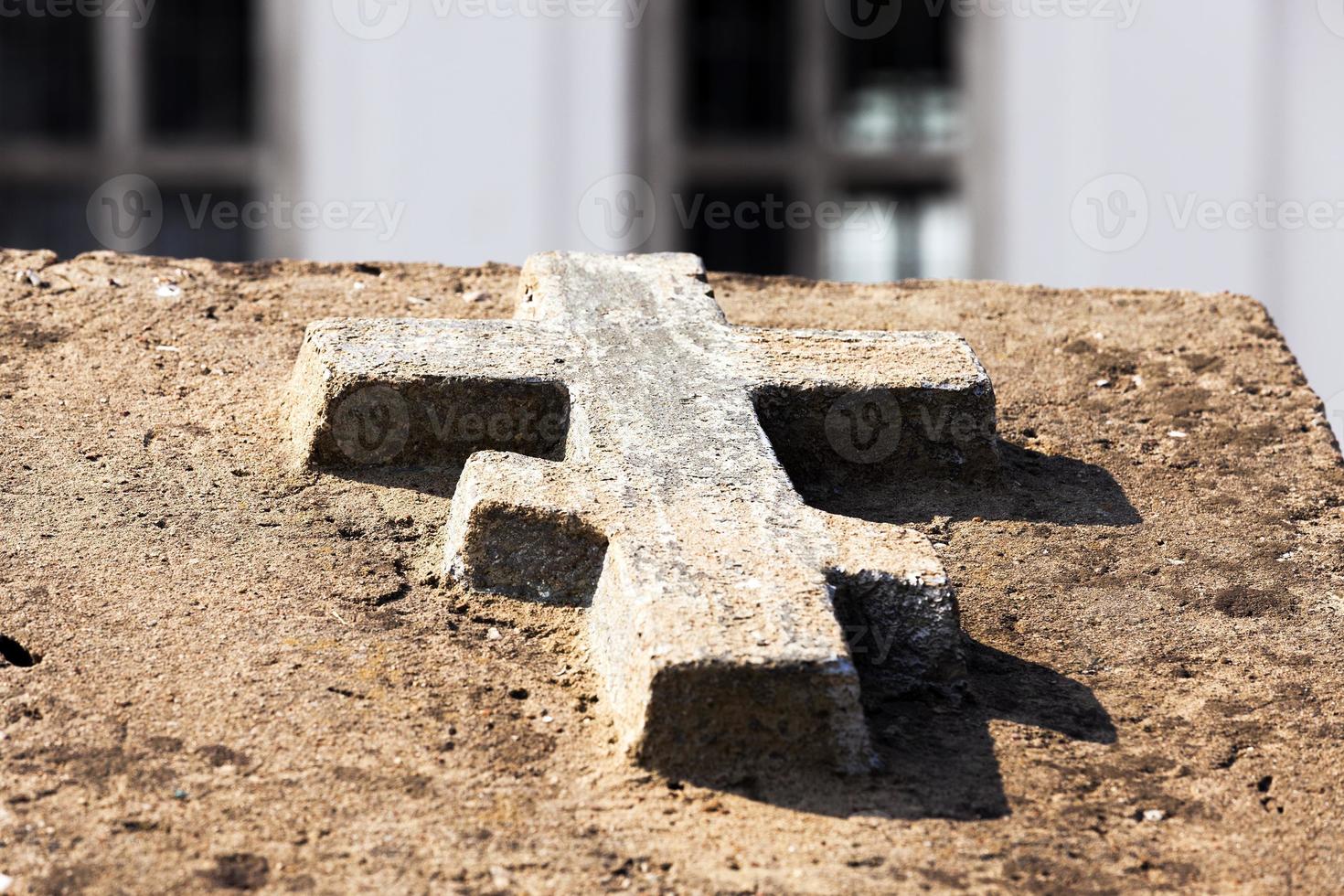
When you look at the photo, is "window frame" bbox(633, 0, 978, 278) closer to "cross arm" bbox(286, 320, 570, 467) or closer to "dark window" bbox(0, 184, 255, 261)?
"dark window" bbox(0, 184, 255, 261)

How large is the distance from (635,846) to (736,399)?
95 centimetres

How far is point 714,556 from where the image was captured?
2.25 metres

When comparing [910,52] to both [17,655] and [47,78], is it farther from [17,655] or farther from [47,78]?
[17,655]

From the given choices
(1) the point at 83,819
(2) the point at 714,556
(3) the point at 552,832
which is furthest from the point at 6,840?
(2) the point at 714,556

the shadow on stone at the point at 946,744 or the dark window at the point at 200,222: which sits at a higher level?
the shadow on stone at the point at 946,744

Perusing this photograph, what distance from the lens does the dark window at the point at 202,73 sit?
292 inches

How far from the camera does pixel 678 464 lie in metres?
2.51

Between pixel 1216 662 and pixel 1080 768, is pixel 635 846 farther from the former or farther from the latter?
pixel 1216 662

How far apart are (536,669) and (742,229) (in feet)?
17.4

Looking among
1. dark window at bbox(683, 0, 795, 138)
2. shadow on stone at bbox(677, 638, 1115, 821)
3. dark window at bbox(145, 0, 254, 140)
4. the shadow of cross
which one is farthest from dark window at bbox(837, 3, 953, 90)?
shadow on stone at bbox(677, 638, 1115, 821)

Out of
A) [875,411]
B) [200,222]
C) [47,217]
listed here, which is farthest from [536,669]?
[47,217]

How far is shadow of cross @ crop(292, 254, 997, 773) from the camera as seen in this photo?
6.73 feet

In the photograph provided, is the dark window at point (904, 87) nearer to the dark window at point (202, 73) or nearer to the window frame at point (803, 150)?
the window frame at point (803, 150)

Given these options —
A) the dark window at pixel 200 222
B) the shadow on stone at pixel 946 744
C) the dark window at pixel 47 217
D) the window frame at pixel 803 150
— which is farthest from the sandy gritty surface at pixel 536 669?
the dark window at pixel 47 217
